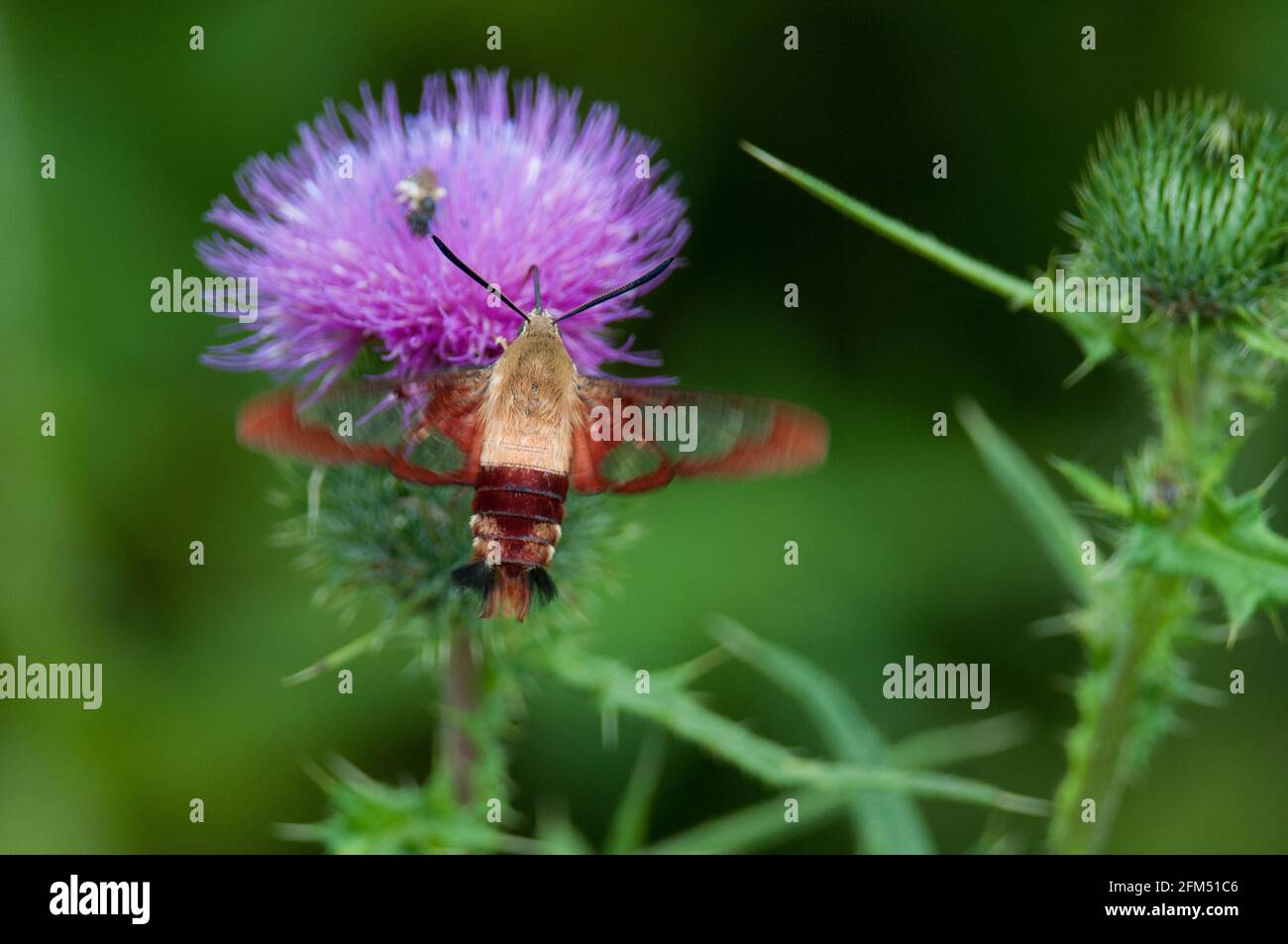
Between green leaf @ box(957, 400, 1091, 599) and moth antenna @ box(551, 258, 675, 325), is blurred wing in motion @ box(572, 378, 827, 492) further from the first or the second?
green leaf @ box(957, 400, 1091, 599)

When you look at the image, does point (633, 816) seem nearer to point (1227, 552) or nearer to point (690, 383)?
point (1227, 552)

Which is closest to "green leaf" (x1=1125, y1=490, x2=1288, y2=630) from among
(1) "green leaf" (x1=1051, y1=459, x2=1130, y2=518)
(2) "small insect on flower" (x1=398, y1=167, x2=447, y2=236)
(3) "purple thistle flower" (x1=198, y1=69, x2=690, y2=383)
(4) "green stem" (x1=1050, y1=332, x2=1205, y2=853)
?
(1) "green leaf" (x1=1051, y1=459, x2=1130, y2=518)

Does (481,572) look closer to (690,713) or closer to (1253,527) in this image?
(690,713)

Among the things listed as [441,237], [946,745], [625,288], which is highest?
[441,237]

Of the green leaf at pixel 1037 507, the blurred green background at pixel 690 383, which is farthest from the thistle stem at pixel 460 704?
the green leaf at pixel 1037 507

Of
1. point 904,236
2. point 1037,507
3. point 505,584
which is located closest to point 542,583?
point 505,584

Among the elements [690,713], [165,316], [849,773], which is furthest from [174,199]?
[849,773]

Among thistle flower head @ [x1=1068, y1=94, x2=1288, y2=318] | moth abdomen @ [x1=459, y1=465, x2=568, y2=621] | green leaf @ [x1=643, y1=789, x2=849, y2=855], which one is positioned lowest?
green leaf @ [x1=643, y1=789, x2=849, y2=855]
